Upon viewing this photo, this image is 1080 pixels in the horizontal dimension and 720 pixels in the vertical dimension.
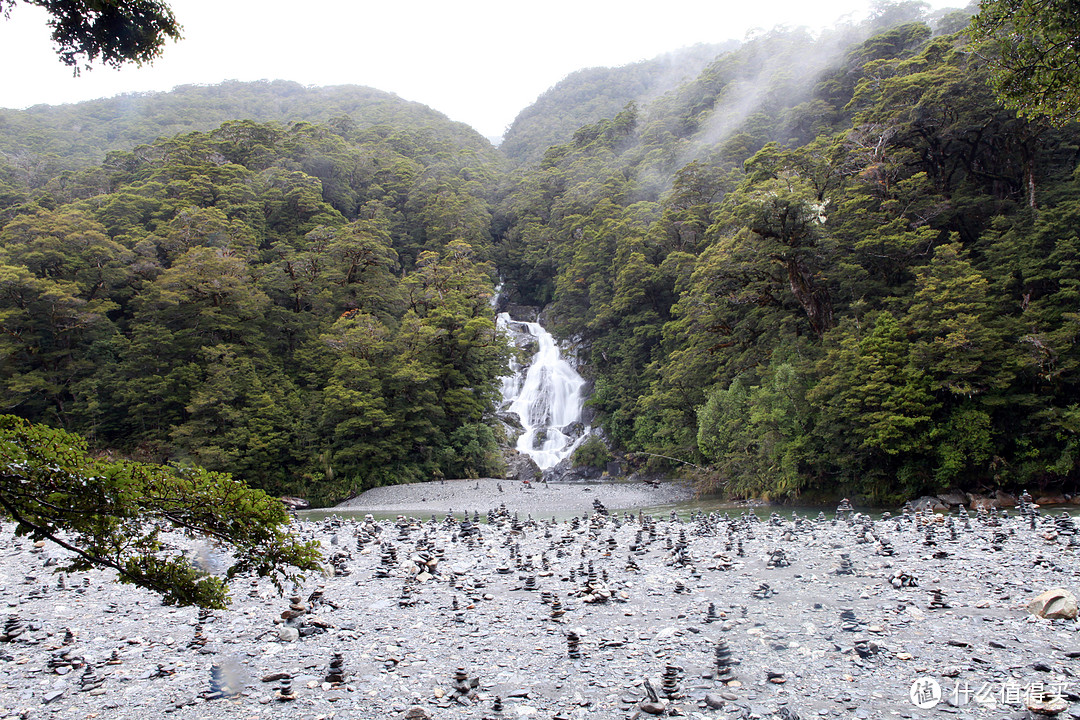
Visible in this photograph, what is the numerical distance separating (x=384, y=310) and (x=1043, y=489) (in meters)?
27.7

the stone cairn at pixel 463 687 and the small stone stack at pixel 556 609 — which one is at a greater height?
the stone cairn at pixel 463 687

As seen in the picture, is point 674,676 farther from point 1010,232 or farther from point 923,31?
point 923,31

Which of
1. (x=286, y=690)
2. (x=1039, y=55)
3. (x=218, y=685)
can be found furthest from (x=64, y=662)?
(x=1039, y=55)

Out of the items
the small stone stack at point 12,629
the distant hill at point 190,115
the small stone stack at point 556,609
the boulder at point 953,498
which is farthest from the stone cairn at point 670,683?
the distant hill at point 190,115

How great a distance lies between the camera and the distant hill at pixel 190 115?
51.7 m

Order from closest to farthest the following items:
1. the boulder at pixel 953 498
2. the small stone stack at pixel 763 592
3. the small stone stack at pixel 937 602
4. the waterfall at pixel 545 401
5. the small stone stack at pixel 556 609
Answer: the small stone stack at pixel 937 602, the small stone stack at pixel 556 609, the small stone stack at pixel 763 592, the boulder at pixel 953 498, the waterfall at pixel 545 401

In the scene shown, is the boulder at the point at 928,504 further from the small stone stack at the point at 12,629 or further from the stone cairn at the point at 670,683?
the small stone stack at the point at 12,629

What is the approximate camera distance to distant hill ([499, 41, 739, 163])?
85.9 meters

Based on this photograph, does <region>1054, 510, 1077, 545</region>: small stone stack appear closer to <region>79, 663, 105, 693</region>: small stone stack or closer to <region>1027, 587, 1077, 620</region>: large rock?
<region>1027, 587, 1077, 620</region>: large rock

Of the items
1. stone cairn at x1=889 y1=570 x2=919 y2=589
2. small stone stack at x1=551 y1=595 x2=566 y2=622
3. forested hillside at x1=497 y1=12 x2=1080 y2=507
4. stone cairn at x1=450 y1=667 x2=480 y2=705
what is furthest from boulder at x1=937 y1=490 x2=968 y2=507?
stone cairn at x1=450 y1=667 x2=480 y2=705

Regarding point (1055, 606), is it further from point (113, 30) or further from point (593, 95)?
point (593, 95)

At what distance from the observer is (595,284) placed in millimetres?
32469

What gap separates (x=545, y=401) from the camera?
104 feet

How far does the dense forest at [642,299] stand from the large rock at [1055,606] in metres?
9.11
